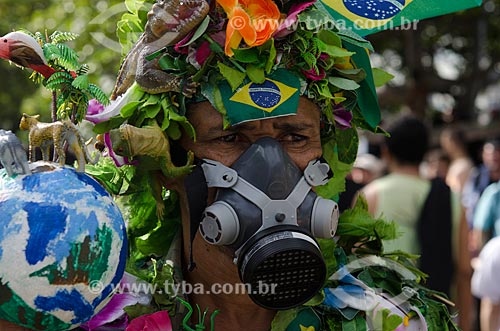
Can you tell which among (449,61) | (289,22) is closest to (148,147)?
(289,22)

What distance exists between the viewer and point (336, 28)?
2496mm

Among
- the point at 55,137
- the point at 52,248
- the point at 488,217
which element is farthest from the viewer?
the point at 488,217

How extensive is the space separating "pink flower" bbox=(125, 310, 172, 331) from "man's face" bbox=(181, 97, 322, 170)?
502 millimetres

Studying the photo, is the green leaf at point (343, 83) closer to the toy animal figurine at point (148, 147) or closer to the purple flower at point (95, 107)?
the toy animal figurine at point (148, 147)

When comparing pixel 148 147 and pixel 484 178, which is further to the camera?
pixel 484 178

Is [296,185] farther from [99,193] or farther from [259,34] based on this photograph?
[99,193]

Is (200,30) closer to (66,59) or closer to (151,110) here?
(151,110)

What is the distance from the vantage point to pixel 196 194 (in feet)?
7.72

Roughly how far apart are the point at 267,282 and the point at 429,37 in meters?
14.6

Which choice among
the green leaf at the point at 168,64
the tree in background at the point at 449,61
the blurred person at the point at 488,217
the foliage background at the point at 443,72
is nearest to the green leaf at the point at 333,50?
the green leaf at the point at 168,64

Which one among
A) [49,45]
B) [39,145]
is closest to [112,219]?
[39,145]

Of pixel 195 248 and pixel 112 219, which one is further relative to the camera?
pixel 195 248

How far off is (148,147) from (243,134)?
0.30m

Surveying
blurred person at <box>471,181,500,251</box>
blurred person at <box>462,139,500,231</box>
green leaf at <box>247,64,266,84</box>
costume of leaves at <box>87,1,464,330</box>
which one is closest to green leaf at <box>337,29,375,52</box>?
costume of leaves at <box>87,1,464,330</box>
